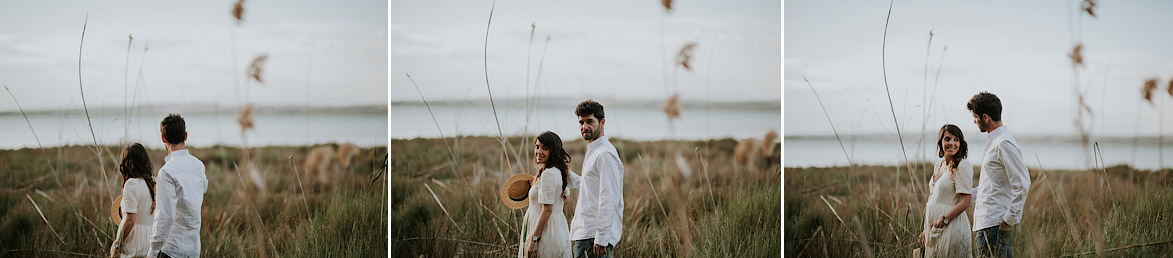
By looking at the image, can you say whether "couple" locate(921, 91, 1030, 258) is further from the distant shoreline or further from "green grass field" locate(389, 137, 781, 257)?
the distant shoreline

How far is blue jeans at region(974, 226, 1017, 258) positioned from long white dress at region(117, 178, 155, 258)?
361cm

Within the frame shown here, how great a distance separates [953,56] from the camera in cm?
438

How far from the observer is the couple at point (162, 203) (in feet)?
12.5

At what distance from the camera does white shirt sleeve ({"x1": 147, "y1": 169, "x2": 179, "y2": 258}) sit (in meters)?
3.78

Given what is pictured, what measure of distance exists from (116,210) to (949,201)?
12.1ft

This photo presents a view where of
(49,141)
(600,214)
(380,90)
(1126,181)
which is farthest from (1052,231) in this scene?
(49,141)

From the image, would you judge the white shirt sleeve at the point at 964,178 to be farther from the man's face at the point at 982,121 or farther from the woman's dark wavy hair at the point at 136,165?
the woman's dark wavy hair at the point at 136,165

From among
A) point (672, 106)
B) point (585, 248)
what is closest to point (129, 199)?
point (585, 248)

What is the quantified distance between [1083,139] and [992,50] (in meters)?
0.56

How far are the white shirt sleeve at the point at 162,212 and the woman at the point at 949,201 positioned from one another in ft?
11.1

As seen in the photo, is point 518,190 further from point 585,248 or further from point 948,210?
point 948,210

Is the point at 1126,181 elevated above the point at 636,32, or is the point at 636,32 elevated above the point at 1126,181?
the point at 636,32

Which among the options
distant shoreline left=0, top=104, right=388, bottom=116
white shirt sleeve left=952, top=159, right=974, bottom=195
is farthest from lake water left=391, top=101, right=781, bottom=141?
white shirt sleeve left=952, top=159, right=974, bottom=195

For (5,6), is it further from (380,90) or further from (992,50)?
(992,50)
